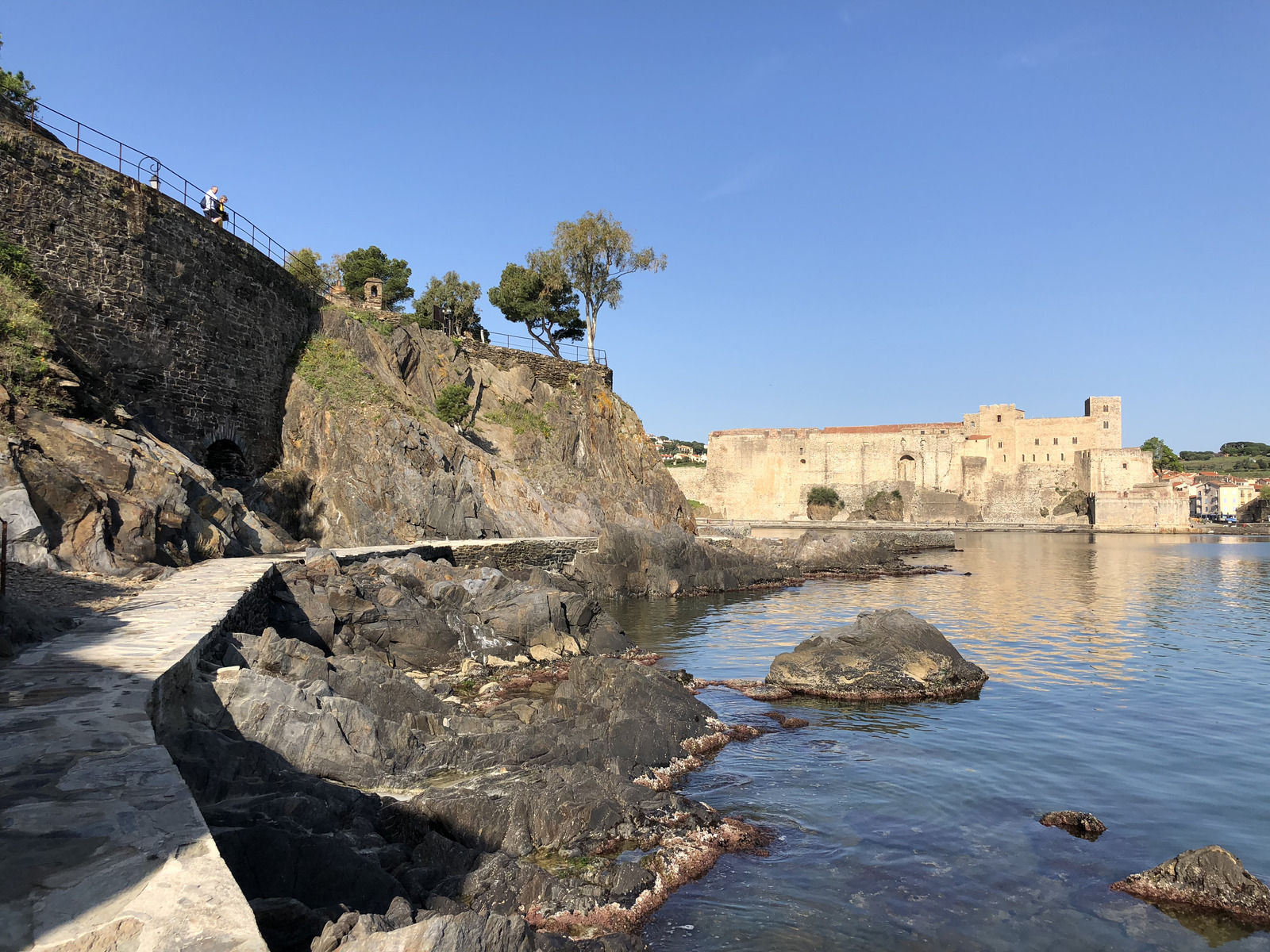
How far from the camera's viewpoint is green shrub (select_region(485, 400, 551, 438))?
37250mm

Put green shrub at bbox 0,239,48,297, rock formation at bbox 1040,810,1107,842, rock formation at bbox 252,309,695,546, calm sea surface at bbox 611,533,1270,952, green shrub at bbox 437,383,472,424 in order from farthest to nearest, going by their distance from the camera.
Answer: green shrub at bbox 437,383,472,424
rock formation at bbox 252,309,695,546
green shrub at bbox 0,239,48,297
rock formation at bbox 1040,810,1107,842
calm sea surface at bbox 611,533,1270,952

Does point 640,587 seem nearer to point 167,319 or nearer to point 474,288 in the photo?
point 167,319

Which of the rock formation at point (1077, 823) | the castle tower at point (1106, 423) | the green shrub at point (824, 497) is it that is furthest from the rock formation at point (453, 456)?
the castle tower at point (1106, 423)

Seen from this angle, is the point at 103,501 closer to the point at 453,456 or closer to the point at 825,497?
the point at 453,456

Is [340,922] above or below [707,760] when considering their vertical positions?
above

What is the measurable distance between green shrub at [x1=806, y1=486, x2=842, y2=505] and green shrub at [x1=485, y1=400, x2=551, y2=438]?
149ft

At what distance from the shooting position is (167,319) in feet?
68.4

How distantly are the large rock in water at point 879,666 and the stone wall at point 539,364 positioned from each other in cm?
2700

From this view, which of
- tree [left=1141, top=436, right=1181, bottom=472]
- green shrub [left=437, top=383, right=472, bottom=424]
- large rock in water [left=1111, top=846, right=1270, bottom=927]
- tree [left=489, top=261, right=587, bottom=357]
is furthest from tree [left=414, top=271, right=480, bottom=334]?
tree [left=1141, top=436, right=1181, bottom=472]

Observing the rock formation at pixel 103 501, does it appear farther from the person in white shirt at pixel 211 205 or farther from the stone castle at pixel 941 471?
the stone castle at pixel 941 471

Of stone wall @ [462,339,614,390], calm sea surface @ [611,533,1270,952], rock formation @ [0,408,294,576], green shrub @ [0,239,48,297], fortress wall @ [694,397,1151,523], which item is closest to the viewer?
calm sea surface @ [611,533,1270,952]

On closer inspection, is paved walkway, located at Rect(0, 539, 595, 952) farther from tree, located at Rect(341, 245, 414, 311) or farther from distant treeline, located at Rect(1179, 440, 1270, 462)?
distant treeline, located at Rect(1179, 440, 1270, 462)

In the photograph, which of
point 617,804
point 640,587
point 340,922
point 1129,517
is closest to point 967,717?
point 617,804

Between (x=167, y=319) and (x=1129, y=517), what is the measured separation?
77.4m
